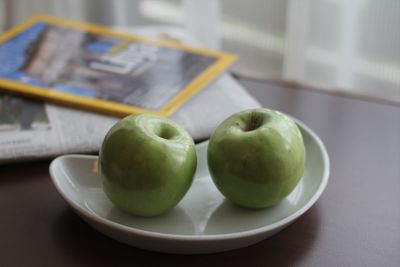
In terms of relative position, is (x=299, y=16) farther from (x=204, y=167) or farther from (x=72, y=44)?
(x=204, y=167)

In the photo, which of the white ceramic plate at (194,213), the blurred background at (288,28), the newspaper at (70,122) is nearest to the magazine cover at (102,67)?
the newspaper at (70,122)

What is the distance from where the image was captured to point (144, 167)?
0.55 m

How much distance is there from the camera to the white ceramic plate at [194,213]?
21.5 inches

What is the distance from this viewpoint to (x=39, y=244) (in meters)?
0.58

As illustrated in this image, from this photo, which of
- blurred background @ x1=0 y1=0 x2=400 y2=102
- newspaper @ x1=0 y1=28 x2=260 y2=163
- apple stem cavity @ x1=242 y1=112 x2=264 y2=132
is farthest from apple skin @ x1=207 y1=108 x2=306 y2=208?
blurred background @ x1=0 y1=0 x2=400 y2=102

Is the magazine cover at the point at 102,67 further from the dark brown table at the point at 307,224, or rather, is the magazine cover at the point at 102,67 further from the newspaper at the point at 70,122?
the dark brown table at the point at 307,224

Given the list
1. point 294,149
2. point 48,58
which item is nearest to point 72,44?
point 48,58

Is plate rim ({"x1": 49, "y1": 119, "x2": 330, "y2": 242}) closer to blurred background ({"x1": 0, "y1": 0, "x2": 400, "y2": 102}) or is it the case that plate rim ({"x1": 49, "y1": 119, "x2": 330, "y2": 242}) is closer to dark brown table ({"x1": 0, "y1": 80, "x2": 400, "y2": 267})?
dark brown table ({"x1": 0, "y1": 80, "x2": 400, "y2": 267})

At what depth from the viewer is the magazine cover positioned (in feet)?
2.55

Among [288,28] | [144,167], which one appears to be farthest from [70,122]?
[288,28]

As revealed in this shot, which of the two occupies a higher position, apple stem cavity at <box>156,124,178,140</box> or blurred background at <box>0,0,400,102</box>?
apple stem cavity at <box>156,124,178,140</box>

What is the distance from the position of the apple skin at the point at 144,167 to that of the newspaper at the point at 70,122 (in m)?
0.14

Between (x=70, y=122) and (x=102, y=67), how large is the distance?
0.12 meters

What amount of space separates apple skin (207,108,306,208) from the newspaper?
0.48 ft
